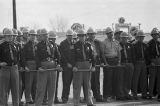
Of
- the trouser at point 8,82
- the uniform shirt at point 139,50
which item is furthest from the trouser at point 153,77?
the trouser at point 8,82

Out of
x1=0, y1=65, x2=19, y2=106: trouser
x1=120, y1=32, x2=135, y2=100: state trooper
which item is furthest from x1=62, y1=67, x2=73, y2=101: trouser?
x1=0, y1=65, x2=19, y2=106: trouser

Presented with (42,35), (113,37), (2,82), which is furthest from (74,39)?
(2,82)

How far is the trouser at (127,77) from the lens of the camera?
1211 cm

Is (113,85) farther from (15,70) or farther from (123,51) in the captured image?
(15,70)

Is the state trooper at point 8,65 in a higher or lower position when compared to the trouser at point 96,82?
higher

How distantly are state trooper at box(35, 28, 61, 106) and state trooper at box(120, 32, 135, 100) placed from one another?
2.78 metres

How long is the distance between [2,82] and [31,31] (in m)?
2.08

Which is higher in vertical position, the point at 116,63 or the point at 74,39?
the point at 74,39

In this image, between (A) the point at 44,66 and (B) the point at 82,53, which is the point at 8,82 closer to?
(A) the point at 44,66

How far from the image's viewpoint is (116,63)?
11938 millimetres

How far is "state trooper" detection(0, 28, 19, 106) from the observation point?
9.95m

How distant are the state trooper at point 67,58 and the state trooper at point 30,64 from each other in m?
0.90

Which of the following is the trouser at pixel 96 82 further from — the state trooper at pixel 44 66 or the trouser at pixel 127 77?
the state trooper at pixel 44 66

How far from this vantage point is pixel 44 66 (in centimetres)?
1009
